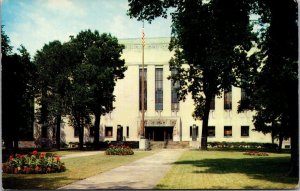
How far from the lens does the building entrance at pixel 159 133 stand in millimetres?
58188

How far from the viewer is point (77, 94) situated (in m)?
41.3

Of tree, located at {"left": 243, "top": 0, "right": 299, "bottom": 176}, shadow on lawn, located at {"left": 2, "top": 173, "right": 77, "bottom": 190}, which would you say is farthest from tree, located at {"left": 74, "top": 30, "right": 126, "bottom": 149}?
tree, located at {"left": 243, "top": 0, "right": 299, "bottom": 176}

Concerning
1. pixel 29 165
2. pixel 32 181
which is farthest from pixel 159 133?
pixel 32 181

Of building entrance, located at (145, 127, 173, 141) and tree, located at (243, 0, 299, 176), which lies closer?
tree, located at (243, 0, 299, 176)

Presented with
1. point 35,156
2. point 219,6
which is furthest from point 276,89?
point 35,156

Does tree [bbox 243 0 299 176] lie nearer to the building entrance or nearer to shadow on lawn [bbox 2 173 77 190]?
shadow on lawn [bbox 2 173 77 190]

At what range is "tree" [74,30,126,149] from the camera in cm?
4206

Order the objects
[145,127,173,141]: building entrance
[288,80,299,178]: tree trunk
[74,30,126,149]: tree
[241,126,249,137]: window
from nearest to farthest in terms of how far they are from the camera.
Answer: [288,80,299,178]: tree trunk → [74,30,126,149]: tree → [241,126,249,137]: window → [145,127,173,141]: building entrance

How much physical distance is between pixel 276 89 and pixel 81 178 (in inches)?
309

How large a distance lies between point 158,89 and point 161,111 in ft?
10.1

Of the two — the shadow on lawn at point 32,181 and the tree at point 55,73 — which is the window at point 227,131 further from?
the shadow on lawn at point 32,181

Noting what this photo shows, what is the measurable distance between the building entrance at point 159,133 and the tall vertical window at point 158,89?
9.29 feet

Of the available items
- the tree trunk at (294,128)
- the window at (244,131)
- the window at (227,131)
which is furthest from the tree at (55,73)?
the tree trunk at (294,128)

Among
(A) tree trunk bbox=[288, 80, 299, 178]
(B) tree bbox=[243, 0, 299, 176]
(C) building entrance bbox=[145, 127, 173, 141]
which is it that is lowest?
(C) building entrance bbox=[145, 127, 173, 141]
